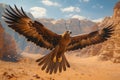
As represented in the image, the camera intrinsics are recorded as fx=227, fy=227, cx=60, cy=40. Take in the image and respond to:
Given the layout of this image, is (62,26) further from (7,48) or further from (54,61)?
(54,61)

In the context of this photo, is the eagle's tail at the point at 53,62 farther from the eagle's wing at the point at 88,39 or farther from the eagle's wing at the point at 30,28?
the eagle's wing at the point at 88,39

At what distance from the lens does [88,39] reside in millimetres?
10969

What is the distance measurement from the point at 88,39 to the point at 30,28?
3.17m

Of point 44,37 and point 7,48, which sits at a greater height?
point 44,37

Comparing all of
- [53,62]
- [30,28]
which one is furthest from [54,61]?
[30,28]

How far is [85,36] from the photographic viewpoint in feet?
35.0

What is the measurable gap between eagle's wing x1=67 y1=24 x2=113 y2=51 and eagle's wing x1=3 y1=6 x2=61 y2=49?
1.28 metres

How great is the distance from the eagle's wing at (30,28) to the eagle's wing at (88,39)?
1281mm

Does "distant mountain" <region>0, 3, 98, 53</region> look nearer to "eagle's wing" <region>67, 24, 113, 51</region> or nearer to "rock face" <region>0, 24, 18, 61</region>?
"rock face" <region>0, 24, 18, 61</region>

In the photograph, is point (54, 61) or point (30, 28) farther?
point (54, 61)

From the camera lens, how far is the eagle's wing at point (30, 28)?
8812mm

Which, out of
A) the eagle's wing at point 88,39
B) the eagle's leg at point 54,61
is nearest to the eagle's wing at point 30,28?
the eagle's leg at point 54,61

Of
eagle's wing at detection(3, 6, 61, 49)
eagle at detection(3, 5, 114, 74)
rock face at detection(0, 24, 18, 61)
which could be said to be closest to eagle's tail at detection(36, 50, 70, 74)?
eagle at detection(3, 5, 114, 74)

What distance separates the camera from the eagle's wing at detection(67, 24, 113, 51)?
35.0 ft
